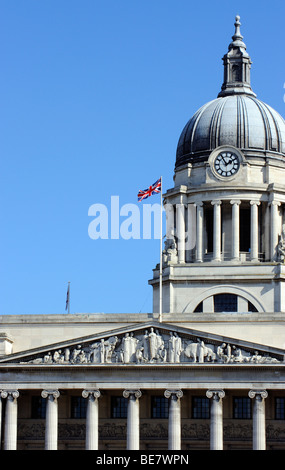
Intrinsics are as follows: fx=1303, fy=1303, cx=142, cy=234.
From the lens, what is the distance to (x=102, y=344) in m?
87.8

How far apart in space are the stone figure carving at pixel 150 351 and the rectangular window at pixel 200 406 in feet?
14.1

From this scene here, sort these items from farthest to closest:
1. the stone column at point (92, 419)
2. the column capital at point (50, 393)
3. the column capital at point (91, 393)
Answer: the column capital at point (50, 393) → the column capital at point (91, 393) → the stone column at point (92, 419)

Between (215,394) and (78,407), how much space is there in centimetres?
1089

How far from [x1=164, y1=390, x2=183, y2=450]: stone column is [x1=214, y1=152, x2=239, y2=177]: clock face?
25.2 m

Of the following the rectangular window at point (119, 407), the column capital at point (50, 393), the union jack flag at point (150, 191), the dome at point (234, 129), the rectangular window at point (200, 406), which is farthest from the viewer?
the dome at point (234, 129)

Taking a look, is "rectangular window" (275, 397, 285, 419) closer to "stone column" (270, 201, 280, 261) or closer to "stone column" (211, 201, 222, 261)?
"stone column" (270, 201, 280, 261)

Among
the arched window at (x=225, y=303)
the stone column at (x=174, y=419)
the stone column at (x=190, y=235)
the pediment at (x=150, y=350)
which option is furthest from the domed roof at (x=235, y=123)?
the stone column at (x=174, y=419)

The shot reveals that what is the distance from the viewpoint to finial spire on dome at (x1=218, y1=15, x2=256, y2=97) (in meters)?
111

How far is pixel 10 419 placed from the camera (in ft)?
288

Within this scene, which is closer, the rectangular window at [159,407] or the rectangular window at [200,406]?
the rectangular window at [200,406]

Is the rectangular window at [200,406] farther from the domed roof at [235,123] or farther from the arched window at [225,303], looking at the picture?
the domed roof at [235,123]

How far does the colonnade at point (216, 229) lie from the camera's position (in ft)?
339
